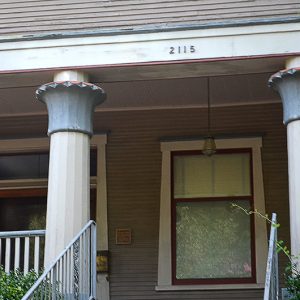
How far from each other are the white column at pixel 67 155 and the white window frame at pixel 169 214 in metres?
2.33

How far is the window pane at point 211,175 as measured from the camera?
10.2 m

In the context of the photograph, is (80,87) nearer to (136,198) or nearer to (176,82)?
(176,82)

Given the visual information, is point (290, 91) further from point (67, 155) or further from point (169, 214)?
point (169, 214)

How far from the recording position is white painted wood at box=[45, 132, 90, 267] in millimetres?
7750

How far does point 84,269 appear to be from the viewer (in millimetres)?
7668

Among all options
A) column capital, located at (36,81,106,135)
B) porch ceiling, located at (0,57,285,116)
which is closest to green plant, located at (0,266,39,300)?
column capital, located at (36,81,106,135)

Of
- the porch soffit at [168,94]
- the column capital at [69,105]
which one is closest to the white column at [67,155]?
the column capital at [69,105]

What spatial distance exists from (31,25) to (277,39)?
10.4 feet

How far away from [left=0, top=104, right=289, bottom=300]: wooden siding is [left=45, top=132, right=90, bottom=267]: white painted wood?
2.35m

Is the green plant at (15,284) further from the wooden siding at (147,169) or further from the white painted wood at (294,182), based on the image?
the white painted wood at (294,182)

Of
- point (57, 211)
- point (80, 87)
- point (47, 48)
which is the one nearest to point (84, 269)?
point (57, 211)

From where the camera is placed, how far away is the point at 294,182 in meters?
7.51

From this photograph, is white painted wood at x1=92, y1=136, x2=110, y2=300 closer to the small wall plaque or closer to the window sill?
the small wall plaque

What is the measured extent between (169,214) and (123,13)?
3257 millimetres
